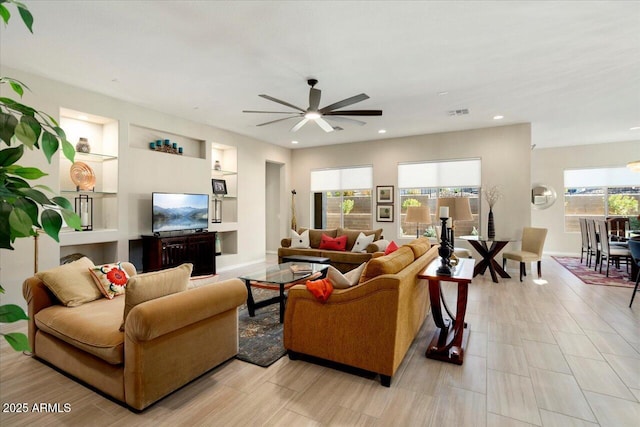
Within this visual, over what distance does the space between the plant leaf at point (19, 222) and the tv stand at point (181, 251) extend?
16.2 feet

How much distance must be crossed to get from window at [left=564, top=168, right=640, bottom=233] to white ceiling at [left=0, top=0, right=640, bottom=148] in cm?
326

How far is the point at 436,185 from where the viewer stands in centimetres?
701

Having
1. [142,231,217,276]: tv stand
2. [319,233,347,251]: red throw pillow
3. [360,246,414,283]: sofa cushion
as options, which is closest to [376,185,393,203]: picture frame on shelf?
[319,233,347,251]: red throw pillow

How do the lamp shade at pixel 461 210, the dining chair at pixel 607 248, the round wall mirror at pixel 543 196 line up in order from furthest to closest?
the round wall mirror at pixel 543 196, the dining chair at pixel 607 248, the lamp shade at pixel 461 210

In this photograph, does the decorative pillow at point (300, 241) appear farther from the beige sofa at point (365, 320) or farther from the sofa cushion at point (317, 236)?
the beige sofa at point (365, 320)

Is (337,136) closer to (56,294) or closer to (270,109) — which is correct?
(270,109)

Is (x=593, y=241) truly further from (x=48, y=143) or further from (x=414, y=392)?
(x=48, y=143)

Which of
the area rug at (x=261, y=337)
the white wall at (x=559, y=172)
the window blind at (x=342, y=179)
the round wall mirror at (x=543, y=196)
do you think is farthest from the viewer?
the round wall mirror at (x=543, y=196)

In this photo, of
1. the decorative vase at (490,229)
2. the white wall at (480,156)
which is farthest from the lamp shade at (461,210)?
the white wall at (480,156)

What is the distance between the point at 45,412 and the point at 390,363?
2309mm

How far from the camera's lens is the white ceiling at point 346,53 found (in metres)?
2.73

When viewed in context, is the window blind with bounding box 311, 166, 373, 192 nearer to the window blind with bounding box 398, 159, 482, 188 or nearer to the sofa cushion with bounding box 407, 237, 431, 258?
the window blind with bounding box 398, 159, 482, 188

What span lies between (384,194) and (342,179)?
4.03 ft

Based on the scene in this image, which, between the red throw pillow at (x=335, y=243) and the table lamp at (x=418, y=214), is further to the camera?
the red throw pillow at (x=335, y=243)
